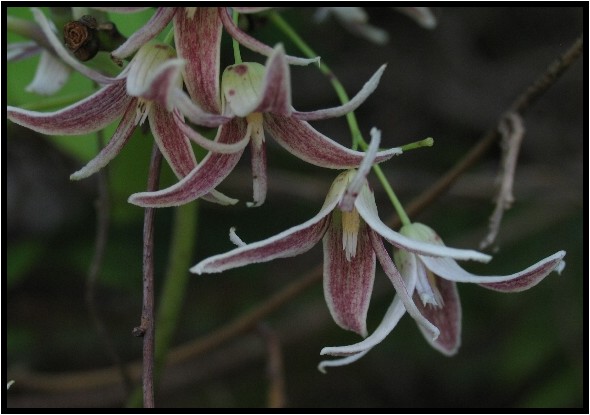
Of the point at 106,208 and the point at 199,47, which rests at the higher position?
the point at 199,47

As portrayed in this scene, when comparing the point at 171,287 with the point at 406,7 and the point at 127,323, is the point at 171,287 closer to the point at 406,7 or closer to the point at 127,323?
the point at 406,7

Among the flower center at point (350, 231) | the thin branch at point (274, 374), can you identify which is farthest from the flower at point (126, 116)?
the thin branch at point (274, 374)

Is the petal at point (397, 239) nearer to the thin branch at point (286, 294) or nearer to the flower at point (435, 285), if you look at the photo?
the flower at point (435, 285)

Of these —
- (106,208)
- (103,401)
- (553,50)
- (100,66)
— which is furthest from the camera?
(553,50)

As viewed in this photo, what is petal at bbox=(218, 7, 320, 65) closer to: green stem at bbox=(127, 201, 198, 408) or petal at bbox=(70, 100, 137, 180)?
petal at bbox=(70, 100, 137, 180)

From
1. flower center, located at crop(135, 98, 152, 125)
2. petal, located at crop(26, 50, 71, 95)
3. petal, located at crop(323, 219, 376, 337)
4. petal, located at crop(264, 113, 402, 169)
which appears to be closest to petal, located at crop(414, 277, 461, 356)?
petal, located at crop(323, 219, 376, 337)

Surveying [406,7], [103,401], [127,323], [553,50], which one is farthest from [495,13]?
[103,401]
